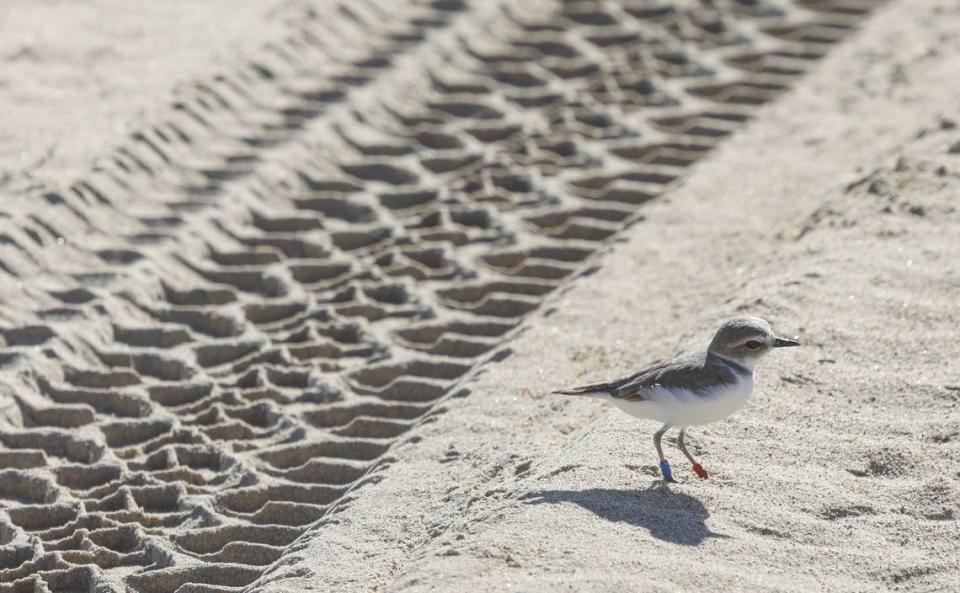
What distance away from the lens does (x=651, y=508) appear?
174 inches

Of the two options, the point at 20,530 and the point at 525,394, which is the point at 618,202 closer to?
the point at 525,394

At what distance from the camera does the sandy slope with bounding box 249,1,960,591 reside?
4.18 meters

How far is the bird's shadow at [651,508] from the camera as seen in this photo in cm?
428

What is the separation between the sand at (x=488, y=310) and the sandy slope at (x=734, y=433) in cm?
2

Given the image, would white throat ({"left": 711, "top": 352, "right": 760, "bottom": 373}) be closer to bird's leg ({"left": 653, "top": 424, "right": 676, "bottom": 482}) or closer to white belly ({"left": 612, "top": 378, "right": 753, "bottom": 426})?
white belly ({"left": 612, "top": 378, "right": 753, "bottom": 426})

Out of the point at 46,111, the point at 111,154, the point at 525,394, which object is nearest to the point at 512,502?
the point at 525,394

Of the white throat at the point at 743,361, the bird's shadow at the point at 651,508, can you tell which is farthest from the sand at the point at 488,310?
the white throat at the point at 743,361

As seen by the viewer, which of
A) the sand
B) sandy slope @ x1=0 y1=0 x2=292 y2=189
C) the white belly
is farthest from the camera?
sandy slope @ x1=0 y1=0 x2=292 y2=189

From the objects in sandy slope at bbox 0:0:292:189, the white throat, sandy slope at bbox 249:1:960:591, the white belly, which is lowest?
sandy slope at bbox 249:1:960:591

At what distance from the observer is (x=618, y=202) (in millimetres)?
7797

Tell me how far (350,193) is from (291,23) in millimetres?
2150

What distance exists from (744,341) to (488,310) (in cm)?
237

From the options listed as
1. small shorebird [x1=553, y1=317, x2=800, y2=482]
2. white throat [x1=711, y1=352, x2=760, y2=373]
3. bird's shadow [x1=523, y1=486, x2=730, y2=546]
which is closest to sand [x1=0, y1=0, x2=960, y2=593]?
bird's shadow [x1=523, y1=486, x2=730, y2=546]

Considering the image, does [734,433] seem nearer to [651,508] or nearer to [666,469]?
[666,469]
